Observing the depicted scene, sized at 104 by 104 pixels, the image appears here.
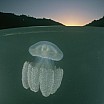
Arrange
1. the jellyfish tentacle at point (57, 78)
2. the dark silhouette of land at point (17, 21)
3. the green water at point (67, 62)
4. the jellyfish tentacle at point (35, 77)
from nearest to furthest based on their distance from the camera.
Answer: the green water at point (67, 62) < the jellyfish tentacle at point (57, 78) < the jellyfish tentacle at point (35, 77) < the dark silhouette of land at point (17, 21)

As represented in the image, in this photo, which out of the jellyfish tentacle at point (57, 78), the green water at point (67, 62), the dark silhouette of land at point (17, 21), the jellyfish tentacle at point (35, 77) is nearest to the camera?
the green water at point (67, 62)

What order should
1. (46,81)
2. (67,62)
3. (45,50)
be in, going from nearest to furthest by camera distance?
(67,62) → (46,81) → (45,50)

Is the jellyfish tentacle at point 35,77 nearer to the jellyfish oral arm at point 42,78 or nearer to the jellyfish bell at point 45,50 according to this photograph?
the jellyfish oral arm at point 42,78

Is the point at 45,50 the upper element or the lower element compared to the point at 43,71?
upper

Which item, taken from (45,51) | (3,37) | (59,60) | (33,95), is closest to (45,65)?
(45,51)

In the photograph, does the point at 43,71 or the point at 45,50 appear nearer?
the point at 43,71

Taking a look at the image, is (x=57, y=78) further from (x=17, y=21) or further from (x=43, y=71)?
(x=17, y=21)

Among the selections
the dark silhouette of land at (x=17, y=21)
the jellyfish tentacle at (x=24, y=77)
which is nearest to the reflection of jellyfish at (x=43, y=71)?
the jellyfish tentacle at (x=24, y=77)

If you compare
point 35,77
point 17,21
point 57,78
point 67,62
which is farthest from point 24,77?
point 17,21
